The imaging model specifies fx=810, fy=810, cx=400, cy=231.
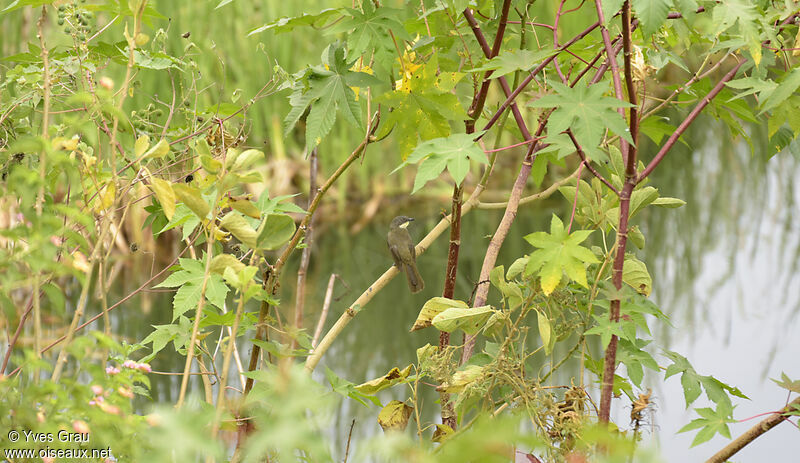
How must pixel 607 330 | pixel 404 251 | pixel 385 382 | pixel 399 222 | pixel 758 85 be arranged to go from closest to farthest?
pixel 607 330
pixel 758 85
pixel 385 382
pixel 404 251
pixel 399 222

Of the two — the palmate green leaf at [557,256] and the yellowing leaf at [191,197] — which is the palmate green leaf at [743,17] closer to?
the palmate green leaf at [557,256]

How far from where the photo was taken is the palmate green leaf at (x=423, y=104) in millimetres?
981

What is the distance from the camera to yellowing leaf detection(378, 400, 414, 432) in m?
1.04

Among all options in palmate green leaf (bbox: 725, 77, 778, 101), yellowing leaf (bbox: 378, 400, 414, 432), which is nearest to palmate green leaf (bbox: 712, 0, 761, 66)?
palmate green leaf (bbox: 725, 77, 778, 101)

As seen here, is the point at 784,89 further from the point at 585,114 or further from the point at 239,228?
the point at 239,228

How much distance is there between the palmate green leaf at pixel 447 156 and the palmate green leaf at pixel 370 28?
0.18 m

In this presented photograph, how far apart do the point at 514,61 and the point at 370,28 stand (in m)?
0.20

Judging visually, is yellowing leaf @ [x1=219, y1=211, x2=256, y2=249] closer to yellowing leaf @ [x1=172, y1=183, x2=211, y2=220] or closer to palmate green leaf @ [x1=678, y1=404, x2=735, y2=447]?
yellowing leaf @ [x1=172, y1=183, x2=211, y2=220]

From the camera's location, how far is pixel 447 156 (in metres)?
0.82

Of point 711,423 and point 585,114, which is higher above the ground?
point 585,114

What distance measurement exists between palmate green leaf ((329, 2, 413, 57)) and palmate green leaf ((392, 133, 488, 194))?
18 centimetres

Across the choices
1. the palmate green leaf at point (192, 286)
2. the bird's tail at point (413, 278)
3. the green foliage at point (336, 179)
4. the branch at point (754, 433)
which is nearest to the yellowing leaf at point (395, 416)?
the green foliage at point (336, 179)

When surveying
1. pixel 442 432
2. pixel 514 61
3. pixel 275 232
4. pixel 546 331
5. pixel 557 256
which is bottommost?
pixel 442 432

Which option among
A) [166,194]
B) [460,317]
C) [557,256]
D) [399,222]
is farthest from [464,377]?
[399,222]
